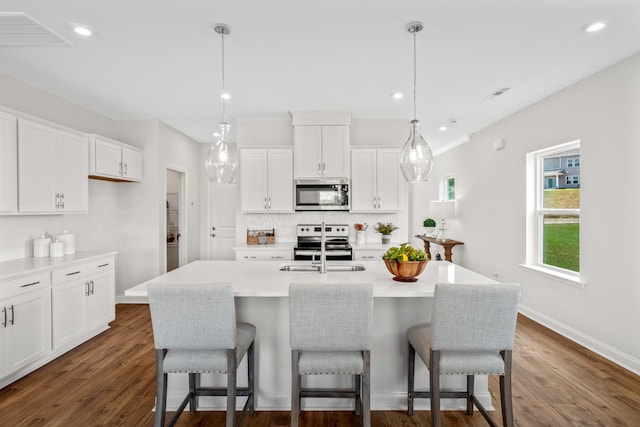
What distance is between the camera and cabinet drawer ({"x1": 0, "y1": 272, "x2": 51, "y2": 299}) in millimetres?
2506

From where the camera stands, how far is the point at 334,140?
4539 mm

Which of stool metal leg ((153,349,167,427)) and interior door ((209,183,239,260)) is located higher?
interior door ((209,183,239,260))

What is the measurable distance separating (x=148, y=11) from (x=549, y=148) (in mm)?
4106

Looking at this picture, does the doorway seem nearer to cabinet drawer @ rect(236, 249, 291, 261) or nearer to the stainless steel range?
cabinet drawer @ rect(236, 249, 291, 261)

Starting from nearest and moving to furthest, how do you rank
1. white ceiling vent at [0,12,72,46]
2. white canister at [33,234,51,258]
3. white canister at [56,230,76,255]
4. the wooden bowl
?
the wooden bowl
white ceiling vent at [0,12,72,46]
white canister at [33,234,51,258]
white canister at [56,230,76,255]

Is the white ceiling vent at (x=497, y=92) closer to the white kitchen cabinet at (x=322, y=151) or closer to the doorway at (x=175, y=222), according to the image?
the white kitchen cabinet at (x=322, y=151)

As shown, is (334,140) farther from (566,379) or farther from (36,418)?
(36,418)

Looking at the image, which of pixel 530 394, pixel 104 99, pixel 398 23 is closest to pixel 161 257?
pixel 104 99

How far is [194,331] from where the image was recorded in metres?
1.76

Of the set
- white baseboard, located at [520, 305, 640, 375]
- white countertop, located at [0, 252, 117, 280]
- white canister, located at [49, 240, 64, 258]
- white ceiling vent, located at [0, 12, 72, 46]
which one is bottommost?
white baseboard, located at [520, 305, 640, 375]

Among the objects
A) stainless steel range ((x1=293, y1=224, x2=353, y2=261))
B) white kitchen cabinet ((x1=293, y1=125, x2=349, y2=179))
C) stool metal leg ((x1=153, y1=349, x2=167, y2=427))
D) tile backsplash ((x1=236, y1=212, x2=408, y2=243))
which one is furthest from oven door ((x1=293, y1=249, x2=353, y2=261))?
stool metal leg ((x1=153, y1=349, x2=167, y2=427))

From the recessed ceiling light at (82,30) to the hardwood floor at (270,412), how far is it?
2650 mm

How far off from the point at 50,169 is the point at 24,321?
1.44 m

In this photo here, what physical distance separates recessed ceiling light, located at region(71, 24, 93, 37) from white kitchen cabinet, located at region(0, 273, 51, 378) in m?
1.93
